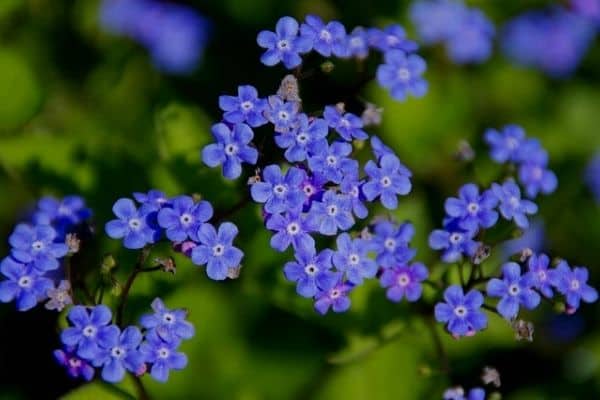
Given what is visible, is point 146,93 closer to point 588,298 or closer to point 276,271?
point 276,271

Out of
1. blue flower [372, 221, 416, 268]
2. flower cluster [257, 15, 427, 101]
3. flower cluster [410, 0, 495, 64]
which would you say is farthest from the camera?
flower cluster [410, 0, 495, 64]

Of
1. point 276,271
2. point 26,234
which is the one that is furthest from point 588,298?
point 26,234

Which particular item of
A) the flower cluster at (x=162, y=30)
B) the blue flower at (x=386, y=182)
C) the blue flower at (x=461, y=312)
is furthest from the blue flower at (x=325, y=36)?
the flower cluster at (x=162, y=30)

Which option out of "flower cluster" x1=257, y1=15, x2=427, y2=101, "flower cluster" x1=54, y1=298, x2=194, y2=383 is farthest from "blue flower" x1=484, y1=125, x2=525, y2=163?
"flower cluster" x1=54, y1=298, x2=194, y2=383

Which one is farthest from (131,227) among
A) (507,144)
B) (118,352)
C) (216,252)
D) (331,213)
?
(507,144)

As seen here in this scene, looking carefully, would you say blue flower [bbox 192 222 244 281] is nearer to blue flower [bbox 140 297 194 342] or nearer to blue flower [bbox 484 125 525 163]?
blue flower [bbox 140 297 194 342]

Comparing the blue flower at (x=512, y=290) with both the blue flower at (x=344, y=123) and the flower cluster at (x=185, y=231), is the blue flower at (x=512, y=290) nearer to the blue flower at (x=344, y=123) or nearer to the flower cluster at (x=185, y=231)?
the blue flower at (x=344, y=123)
